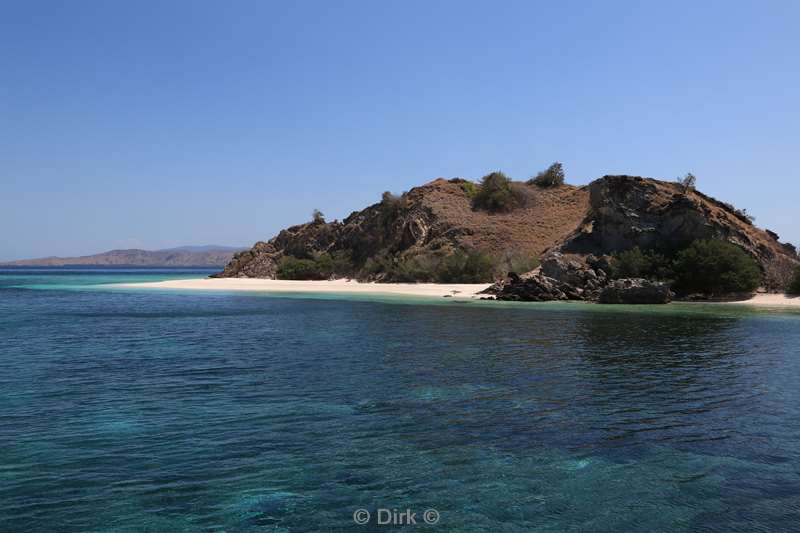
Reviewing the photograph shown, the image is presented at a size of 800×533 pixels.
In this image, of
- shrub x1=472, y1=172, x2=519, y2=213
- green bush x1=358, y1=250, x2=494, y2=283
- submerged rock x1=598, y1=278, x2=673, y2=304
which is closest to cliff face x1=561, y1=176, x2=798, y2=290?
submerged rock x1=598, y1=278, x2=673, y2=304

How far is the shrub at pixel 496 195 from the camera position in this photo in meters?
90.5

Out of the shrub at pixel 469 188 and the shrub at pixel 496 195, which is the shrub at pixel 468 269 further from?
the shrub at pixel 469 188

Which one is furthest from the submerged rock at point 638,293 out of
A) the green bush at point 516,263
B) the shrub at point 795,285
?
the green bush at point 516,263

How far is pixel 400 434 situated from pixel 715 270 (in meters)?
43.3

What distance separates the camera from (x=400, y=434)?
11.0 meters

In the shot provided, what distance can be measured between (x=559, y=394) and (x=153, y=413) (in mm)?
9354

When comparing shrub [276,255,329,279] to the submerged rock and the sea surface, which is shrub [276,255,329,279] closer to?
the submerged rock

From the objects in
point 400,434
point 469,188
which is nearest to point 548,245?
point 469,188

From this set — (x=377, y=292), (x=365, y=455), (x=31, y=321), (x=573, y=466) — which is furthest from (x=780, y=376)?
(x=377, y=292)

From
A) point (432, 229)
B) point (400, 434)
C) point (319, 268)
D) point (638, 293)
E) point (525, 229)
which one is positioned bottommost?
point (400, 434)

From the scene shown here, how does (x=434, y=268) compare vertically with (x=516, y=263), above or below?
below

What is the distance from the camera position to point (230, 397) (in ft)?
46.1

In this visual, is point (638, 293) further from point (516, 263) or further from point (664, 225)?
point (516, 263)

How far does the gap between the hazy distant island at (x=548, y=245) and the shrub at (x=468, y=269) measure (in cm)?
13
